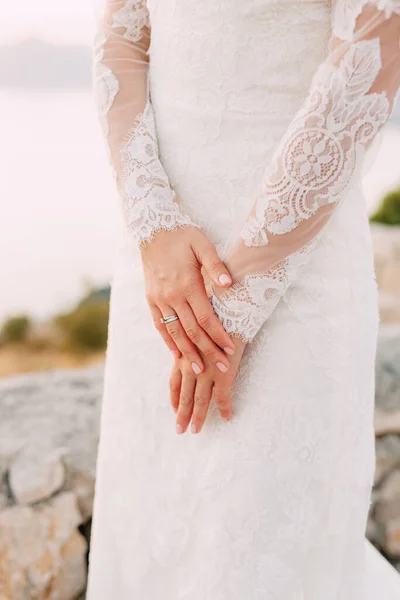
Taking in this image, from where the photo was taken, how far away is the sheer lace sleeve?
0.87m

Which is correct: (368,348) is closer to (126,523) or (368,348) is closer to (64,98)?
(126,523)

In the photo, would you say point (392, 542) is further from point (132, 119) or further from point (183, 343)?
point (132, 119)

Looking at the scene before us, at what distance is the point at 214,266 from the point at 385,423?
1.49m

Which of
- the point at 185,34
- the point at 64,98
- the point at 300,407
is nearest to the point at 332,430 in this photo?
the point at 300,407

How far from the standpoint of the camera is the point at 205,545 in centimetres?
112

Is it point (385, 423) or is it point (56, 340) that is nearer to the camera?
point (385, 423)

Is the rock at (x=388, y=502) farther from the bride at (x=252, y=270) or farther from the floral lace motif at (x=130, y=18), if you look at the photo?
the floral lace motif at (x=130, y=18)

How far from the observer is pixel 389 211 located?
15.8 feet

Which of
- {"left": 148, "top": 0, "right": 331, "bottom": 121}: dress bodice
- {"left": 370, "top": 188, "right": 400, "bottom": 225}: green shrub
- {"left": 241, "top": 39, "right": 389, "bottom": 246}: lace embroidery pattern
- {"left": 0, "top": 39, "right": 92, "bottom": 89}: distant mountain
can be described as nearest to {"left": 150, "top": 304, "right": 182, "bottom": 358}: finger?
{"left": 241, "top": 39, "right": 389, "bottom": 246}: lace embroidery pattern

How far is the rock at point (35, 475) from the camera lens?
69.5 inches

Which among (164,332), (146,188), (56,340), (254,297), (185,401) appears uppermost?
(146,188)

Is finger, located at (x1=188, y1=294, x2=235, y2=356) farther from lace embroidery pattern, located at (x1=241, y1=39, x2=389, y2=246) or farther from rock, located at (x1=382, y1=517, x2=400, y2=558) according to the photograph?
rock, located at (x1=382, y1=517, x2=400, y2=558)

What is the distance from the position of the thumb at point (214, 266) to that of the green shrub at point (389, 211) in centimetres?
405

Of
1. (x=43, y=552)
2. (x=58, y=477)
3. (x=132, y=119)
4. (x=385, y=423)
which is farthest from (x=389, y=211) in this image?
(x=132, y=119)
